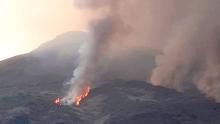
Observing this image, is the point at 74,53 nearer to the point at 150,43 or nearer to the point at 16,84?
the point at 150,43

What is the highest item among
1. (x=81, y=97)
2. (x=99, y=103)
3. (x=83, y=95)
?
(x=83, y=95)

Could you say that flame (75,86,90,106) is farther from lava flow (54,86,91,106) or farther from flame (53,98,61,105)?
flame (53,98,61,105)

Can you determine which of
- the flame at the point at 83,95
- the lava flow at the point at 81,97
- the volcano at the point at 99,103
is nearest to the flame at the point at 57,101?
the lava flow at the point at 81,97

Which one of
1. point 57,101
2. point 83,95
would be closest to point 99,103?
point 83,95

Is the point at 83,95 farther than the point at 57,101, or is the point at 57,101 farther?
the point at 83,95

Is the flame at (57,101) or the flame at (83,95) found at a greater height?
the flame at (83,95)

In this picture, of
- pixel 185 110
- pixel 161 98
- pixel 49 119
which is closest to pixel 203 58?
pixel 161 98

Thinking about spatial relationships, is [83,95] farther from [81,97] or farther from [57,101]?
[57,101]

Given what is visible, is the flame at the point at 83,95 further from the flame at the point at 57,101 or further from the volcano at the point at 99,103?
the flame at the point at 57,101

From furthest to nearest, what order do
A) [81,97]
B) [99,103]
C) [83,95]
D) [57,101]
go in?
[83,95], [81,97], [57,101], [99,103]
